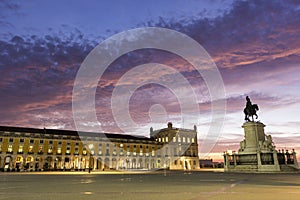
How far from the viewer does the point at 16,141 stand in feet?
244

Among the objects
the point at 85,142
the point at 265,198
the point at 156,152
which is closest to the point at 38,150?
the point at 85,142

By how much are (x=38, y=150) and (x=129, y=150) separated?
32039mm

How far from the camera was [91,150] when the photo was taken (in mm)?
86562

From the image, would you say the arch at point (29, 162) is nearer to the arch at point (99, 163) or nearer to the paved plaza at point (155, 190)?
the arch at point (99, 163)

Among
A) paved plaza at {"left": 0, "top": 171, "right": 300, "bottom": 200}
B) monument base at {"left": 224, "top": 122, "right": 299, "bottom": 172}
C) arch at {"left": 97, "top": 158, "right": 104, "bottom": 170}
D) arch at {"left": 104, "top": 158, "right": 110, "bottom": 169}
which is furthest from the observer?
arch at {"left": 104, "top": 158, "right": 110, "bottom": 169}

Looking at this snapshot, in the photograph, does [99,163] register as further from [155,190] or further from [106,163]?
[155,190]

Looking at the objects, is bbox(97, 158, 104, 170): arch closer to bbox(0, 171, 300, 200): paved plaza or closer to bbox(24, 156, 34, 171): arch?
bbox(24, 156, 34, 171): arch

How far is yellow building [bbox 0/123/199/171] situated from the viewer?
243 ft

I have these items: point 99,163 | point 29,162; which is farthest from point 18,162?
point 99,163

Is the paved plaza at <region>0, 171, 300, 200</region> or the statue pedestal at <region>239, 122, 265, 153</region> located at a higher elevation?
the statue pedestal at <region>239, 122, 265, 153</region>

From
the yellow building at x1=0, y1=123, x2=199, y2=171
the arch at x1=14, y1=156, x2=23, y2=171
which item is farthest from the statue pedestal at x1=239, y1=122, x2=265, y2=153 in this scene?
the arch at x1=14, y1=156, x2=23, y2=171

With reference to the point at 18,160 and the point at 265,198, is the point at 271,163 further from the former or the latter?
the point at 18,160

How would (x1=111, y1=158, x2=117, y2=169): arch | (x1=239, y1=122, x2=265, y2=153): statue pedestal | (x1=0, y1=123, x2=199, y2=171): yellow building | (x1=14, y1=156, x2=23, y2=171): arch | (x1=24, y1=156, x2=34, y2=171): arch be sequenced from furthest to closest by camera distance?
(x1=111, y1=158, x2=117, y2=169): arch, (x1=24, y1=156, x2=34, y2=171): arch, (x1=0, y1=123, x2=199, y2=171): yellow building, (x1=14, y1=156, x2=23, y2=171): arch, (x1=239, y1=122, x2=265, y2=153): statue pedestal

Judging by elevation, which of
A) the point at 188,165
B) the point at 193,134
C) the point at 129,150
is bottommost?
the point at 188,165
